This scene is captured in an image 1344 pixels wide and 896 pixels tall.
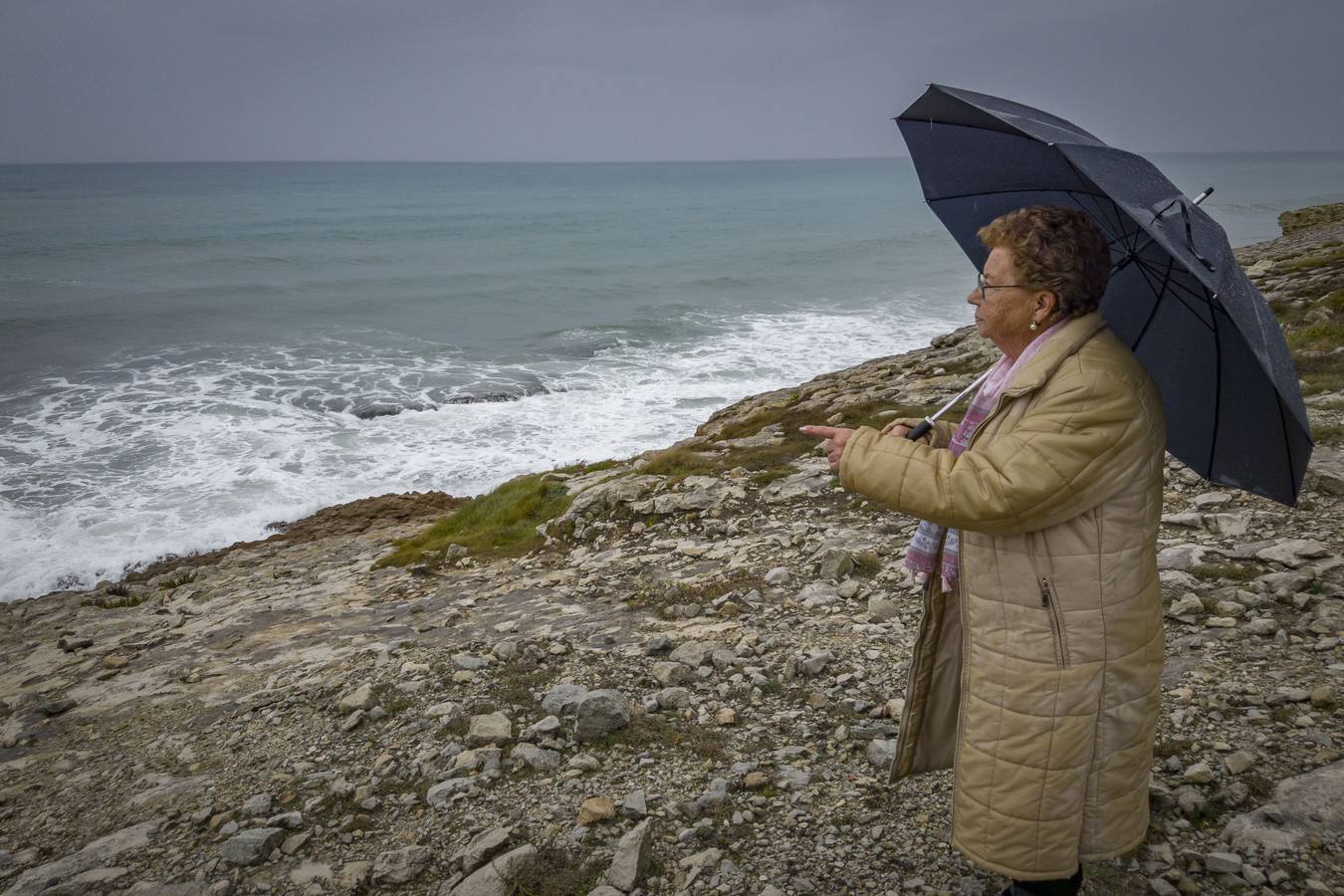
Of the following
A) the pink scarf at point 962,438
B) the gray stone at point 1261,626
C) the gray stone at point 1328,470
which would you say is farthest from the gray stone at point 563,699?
the gray stone at point 1328,470

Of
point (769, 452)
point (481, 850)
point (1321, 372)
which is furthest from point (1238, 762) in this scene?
point (1321, 372)

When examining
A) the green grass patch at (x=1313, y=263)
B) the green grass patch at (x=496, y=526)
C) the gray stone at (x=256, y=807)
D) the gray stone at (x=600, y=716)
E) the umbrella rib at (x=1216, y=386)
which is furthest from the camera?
the green grass patch at (x=1313, y=263)

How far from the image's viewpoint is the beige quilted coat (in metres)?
2.49

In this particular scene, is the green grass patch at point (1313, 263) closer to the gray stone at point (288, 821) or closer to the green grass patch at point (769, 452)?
the green grass patch at point (769, 452)

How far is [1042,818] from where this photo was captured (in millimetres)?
2742

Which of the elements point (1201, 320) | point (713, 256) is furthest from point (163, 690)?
point (713, 256)

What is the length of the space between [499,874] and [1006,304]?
3.32 meters

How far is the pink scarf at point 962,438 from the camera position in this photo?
2762 mm

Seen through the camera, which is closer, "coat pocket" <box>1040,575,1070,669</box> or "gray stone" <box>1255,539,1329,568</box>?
"coat pocket" <box>1040,575,1070,669</box>

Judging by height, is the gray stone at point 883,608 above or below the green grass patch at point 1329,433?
below

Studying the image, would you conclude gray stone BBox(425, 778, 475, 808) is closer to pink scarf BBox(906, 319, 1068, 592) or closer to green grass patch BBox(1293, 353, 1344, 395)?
pink scarf BBox(906, 319, 1068, 592)

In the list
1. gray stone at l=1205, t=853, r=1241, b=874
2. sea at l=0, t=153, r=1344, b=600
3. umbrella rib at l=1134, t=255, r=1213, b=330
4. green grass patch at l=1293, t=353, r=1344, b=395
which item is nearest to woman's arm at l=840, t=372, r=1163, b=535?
umbrella rib at l=1134, t=255, r=1213, b=330

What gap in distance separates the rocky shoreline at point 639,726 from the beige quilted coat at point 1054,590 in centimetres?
111

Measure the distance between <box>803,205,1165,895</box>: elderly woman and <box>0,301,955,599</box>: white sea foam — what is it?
14984mm
